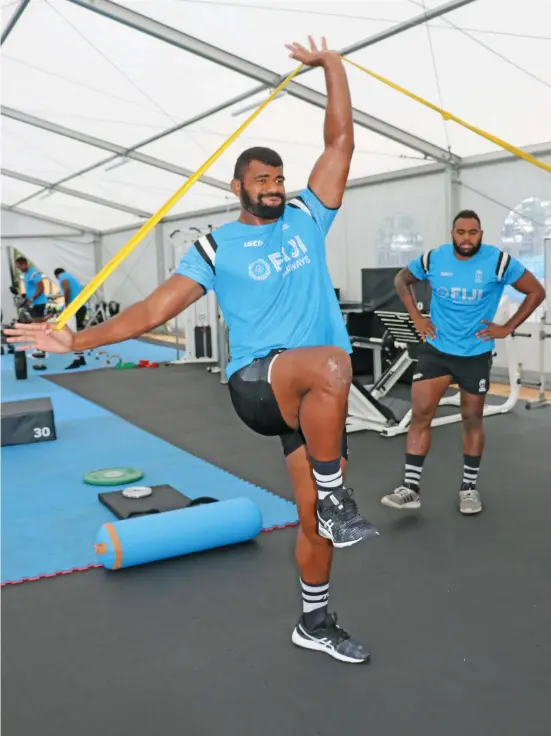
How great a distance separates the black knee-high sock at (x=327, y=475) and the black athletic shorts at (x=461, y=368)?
1896 millimetres

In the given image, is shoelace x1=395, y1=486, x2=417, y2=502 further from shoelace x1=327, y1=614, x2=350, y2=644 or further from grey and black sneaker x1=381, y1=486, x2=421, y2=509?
shoelace x1=327, y1=614, x2=350, y2=644

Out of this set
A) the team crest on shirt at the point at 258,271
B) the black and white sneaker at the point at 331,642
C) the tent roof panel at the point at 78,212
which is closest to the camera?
the team crest on shirt at the point at 258,271

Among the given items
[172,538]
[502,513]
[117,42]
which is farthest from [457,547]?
[117,42]

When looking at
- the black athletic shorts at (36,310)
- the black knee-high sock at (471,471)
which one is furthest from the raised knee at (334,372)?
the black athletic shorts at (36,310)

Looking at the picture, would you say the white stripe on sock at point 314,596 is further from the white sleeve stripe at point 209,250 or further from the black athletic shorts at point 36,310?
the black athletic shorts at point 36,310

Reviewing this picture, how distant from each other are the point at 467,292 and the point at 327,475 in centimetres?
200

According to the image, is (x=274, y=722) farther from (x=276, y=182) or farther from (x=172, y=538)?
(x=276, y=182)

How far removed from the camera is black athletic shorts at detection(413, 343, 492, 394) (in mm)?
3725

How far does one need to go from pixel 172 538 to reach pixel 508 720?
1.64m

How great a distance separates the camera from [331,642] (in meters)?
2.39

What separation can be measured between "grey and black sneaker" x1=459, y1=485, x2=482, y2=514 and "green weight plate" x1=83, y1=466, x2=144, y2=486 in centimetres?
205

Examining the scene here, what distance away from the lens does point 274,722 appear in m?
2.04

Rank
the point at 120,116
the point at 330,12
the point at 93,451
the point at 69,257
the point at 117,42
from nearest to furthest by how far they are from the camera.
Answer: the point at 93,451 < the point at 330,12 < the point at 117,42 < the point at 120,116 < the point at 69,257

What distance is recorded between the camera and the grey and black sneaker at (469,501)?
3789 millimetres
